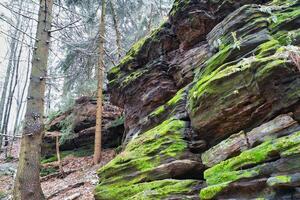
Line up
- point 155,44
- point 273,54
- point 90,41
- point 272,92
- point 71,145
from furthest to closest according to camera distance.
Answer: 1. point 71,145
2. point 90,41
3. point 155,44
4. point 273,54
5. point 272,92

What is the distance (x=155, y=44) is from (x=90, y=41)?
5528mm

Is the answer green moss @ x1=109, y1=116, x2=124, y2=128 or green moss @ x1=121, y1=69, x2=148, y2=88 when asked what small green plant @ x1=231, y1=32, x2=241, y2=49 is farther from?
green moss @ x1=109, y1=116, x2=124, y2=128

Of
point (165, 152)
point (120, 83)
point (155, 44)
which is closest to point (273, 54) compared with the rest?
point (165, 152)

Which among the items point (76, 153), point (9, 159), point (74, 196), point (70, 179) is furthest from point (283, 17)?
point (9, 159)

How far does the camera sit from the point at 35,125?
296 inches

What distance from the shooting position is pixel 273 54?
6.52 meters

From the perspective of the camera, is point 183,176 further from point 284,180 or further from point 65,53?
point 65,53

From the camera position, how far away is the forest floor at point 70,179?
1030cm

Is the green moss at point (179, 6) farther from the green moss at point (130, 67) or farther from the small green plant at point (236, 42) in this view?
the small green plant at point (236, 42)

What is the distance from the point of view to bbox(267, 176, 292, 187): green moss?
427cm

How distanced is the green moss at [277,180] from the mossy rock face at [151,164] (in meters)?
2.00

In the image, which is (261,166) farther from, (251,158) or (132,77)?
(132,77)

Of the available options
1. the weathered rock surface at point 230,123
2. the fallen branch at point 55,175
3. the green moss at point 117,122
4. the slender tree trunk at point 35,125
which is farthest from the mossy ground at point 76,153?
the slender tree trunk at point 35,125

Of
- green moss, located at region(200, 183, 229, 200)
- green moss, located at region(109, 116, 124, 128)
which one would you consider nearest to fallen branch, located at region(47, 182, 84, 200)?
green moss, located at region(109, 116, 124, 128)
